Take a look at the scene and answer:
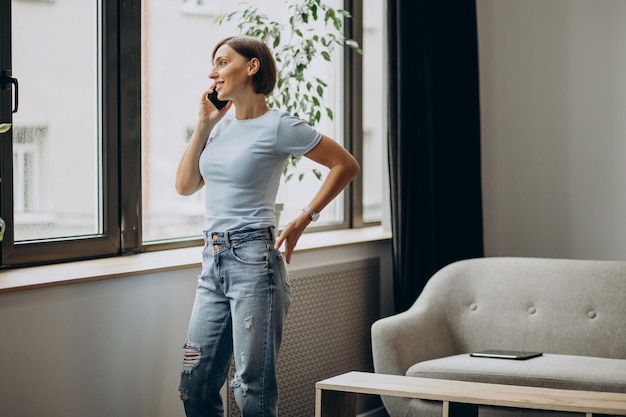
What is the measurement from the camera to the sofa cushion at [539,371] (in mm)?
3096

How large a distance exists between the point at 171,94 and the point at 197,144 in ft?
2.98

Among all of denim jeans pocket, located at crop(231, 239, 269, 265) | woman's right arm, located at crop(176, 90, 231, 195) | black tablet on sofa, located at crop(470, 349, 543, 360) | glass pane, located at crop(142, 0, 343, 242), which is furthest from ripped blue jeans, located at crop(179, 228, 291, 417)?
black tablet on sofa, located at crop(470, 349, 543, 360)

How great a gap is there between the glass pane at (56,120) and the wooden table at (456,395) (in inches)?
39.7

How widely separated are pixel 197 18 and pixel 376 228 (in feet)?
4.89

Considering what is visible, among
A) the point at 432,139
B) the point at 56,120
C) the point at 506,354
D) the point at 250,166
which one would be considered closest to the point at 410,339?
the point at 506,354

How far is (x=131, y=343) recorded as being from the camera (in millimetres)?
2869

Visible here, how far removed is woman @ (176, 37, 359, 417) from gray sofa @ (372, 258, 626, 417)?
1.01 m

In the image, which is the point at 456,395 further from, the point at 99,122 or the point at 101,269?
the point at 99,122

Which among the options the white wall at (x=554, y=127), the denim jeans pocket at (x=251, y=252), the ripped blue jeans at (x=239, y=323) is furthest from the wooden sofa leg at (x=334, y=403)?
the white wall at (x=554, y=127)

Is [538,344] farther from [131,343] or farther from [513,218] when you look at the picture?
[131,343]

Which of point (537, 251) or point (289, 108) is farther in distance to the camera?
point (537, 251)

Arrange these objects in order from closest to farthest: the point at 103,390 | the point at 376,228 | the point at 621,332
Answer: the point at 103,390, the point at 621,332, the point at 376,228

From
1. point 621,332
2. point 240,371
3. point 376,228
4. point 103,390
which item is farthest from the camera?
point 376,228

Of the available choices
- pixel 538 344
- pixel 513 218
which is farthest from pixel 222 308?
pixel 513 218
